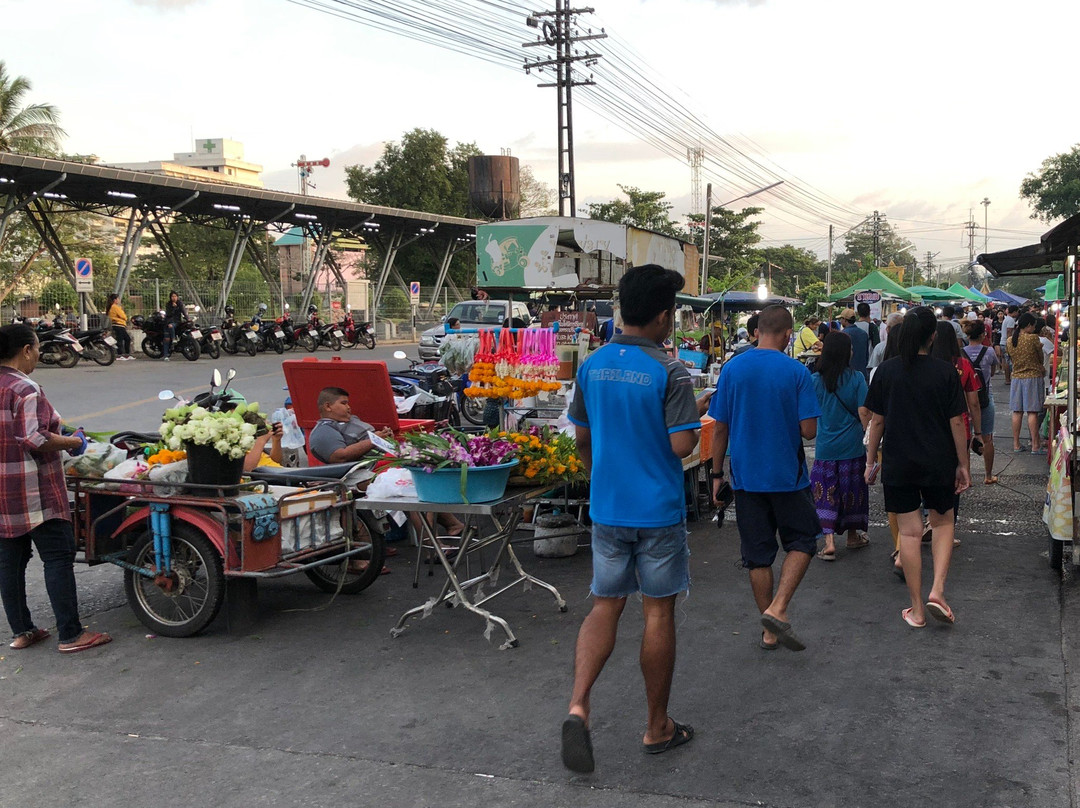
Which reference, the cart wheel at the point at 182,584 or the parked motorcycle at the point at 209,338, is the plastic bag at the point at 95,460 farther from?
the parked motorcycle at the point at 209,338

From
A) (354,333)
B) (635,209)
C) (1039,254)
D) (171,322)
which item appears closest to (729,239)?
(635,209)

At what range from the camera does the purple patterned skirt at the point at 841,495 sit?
6.44 metres

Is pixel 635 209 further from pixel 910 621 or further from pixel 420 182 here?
pixel 910 621

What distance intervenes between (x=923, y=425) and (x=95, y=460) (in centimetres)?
462

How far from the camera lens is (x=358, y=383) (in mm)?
7824

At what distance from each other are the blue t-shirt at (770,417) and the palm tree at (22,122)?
3604cm

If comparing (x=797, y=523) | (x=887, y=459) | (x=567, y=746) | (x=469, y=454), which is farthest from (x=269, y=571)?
(x=887, y=459)

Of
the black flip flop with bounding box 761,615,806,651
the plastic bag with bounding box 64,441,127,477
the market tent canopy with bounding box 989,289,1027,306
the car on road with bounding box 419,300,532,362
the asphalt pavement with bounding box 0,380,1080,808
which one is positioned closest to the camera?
the asphalt pavement with bounding box 0,380,1080,808

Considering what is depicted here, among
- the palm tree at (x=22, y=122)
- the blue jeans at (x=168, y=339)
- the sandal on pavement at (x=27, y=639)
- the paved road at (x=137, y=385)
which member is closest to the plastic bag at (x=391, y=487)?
the sandal on pavement at (x=27, y=639)

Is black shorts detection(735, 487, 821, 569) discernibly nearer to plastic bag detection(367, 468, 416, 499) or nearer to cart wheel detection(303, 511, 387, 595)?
plastic bag detection(367, 468, 416, 499)

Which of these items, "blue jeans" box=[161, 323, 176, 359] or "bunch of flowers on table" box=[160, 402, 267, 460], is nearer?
"bunch of flowers on table" box=[160, 402, 267, 460]

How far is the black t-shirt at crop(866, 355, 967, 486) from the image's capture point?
5.04 m

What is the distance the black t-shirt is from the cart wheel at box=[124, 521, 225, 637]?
366 centimetres

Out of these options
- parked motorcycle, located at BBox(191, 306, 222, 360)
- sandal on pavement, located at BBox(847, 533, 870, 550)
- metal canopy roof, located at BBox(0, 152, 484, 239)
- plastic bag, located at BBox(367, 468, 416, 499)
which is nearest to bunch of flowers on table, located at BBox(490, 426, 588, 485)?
plastic bag, located at BBox(367, 468, 416, 499)
